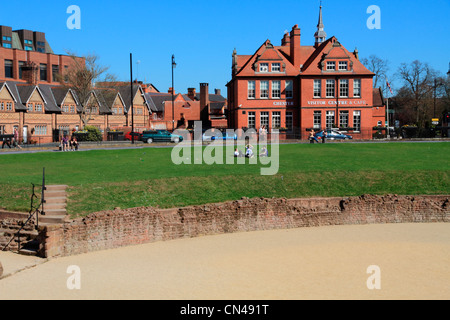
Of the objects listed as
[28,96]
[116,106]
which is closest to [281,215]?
[28,96]

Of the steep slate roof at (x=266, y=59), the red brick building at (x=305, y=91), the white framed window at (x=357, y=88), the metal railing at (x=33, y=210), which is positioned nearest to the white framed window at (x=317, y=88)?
the red brick building at (x=305, y=91)

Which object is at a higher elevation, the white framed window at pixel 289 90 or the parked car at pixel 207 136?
the white framed window at pixel 289 90

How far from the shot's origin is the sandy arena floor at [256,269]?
12586 millimetres

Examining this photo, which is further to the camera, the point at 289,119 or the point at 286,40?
the point at 286,40

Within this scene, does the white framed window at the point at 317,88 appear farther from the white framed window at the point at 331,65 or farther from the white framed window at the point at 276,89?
the white framed window at the point at 276,89

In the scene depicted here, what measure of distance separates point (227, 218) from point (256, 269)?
5.47 metres

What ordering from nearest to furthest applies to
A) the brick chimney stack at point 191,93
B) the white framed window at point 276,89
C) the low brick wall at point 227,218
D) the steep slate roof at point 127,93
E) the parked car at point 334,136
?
the low brick wall at point 227,218 < the parked car at point 334,136 < the white framed window at point 276,89 < the steep slate roof at point 127,93 < the brick chimney stack at point 191,93

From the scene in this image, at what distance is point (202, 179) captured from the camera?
75.6 ft

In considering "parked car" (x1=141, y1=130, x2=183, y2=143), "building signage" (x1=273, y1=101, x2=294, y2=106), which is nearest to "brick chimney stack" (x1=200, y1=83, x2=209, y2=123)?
"building signage" (x1=273, y1=101, x2=294, y2=106)

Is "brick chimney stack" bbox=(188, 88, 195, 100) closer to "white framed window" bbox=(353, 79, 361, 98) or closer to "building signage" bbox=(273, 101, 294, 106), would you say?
"building signage" bbox=(273, 101, 294, 106)

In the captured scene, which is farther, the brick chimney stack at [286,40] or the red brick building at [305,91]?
the brick chimney stack at [286,40]

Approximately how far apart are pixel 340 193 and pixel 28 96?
48.9m

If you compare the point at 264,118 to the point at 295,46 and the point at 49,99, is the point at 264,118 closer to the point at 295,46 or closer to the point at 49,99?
the point at 295,46

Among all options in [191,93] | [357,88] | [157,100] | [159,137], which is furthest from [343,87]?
[191,93]
